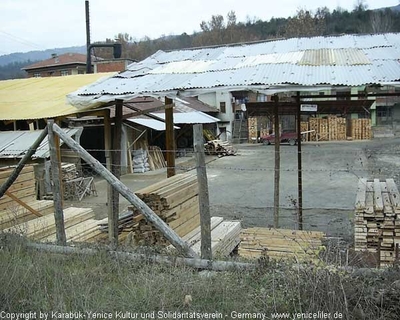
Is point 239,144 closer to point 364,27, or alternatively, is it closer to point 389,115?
point 389,115

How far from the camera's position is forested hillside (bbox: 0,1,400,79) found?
65.5 m

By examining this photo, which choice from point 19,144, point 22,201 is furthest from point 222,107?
point 22,201

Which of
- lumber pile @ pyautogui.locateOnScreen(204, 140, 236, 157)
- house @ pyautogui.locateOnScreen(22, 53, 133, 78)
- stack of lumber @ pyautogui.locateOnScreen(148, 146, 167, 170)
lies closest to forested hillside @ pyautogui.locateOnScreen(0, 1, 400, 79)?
house @ pyautogui.locateOnScreen(22, 53, 133, 78)

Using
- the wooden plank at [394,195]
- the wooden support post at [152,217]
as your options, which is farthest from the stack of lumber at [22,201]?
the wooden plank at [394,195]

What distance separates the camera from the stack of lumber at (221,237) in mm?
6527

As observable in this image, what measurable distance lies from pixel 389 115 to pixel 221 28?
43775mm

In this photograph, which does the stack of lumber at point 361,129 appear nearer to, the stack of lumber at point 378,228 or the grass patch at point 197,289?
the stack of lumber at point 378,228

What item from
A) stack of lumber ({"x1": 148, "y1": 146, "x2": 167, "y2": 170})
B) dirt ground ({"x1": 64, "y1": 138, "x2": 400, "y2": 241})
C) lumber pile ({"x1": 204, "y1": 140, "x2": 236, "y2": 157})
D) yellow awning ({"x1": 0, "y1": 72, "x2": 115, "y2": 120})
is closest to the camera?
dirt ground ({"x1": 64, "y1": 138, "x2": 400, "y2": 241})

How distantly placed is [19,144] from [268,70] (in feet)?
34.2

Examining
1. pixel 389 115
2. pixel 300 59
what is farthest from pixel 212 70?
pixel 389 115

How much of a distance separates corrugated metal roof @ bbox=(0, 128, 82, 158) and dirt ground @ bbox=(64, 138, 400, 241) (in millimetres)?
2374

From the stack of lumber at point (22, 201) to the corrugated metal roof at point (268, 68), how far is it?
2317 mm

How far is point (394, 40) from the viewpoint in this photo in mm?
8508

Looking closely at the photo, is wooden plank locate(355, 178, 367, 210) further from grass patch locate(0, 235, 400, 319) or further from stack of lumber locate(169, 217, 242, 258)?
grass patch locate(0, 235, 400, 319)
